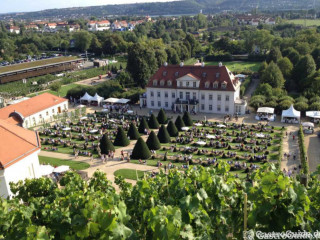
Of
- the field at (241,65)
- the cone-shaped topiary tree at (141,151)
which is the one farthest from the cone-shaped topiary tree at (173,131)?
the field at (241,65)

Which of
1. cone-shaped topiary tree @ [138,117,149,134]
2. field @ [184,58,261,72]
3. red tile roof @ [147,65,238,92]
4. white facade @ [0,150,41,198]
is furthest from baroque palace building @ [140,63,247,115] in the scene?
field @ [184,58,261,72]

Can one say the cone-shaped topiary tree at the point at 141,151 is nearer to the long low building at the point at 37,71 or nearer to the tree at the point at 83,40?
the long low building at the point at 37,71

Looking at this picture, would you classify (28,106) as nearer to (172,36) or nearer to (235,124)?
(235,124)

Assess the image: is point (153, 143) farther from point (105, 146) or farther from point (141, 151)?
point (105, 146)

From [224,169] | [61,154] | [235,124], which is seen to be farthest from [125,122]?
[224,169]

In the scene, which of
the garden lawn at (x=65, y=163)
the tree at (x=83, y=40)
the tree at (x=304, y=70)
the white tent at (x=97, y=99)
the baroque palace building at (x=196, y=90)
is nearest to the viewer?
the garden lawn at (x=65, y=163)

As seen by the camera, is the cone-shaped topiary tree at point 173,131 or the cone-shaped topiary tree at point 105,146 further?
the cone-shaped topiary tree at point 173,131
